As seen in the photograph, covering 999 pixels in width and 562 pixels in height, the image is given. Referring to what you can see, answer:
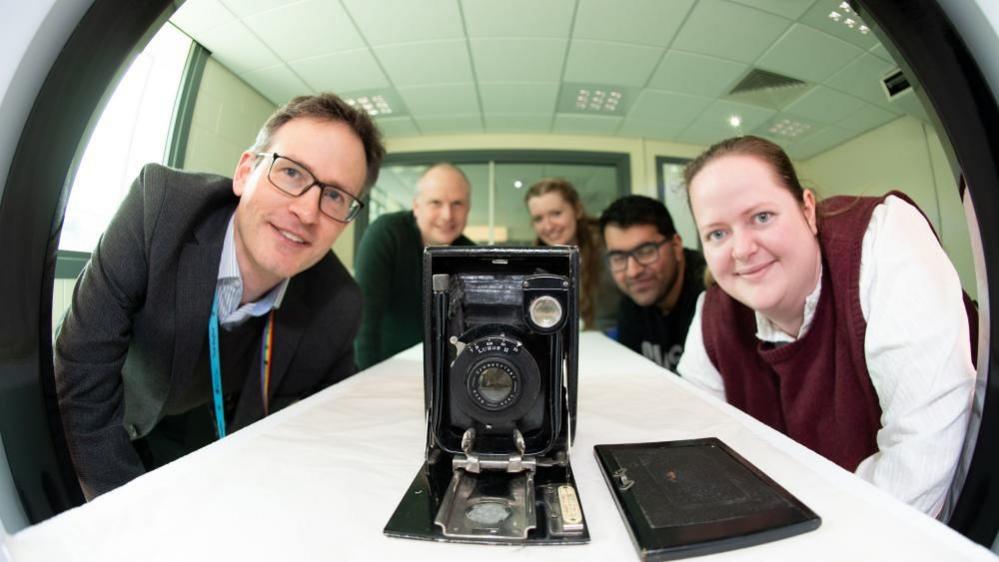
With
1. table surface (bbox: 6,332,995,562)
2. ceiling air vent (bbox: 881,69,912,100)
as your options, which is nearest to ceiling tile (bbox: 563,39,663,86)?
ceiling air vent (bbox: 881,69,912,100)

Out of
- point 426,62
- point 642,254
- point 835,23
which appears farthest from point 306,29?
point 642,254

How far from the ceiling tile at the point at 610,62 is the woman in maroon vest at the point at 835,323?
261 mm

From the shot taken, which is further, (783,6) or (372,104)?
(372,104)

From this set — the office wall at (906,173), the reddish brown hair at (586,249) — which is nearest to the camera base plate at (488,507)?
the office wall at (906,173)

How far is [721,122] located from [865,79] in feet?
0.98

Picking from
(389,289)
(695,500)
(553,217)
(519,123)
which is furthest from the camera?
(553,217)

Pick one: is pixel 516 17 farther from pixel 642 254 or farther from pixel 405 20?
pixel 642 254

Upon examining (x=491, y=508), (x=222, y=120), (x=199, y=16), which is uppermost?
(x=199, y=16)

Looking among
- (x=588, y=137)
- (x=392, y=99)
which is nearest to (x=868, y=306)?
(x=588, y=137)

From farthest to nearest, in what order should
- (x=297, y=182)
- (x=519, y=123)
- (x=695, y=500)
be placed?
(x=519, y=123), (x=297, y=182), (x=695, y=500)

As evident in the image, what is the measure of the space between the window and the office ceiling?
0.22 feet

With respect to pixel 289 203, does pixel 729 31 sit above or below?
above

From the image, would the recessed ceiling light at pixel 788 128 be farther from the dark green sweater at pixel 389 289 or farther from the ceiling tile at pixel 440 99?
the dark green sweater at pixel 389 289

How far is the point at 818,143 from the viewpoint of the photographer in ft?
2.45
